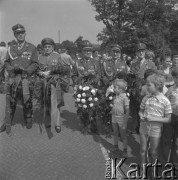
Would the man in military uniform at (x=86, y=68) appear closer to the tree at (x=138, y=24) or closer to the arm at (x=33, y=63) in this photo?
the arm at (x=33, y=63)

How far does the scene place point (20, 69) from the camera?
19.2ft

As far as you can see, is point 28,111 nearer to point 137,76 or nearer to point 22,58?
point 22,58

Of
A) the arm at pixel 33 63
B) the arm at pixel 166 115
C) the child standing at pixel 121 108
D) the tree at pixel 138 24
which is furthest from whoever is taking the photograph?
the tree at pixel 138 24

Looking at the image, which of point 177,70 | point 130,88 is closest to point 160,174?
point 177,70

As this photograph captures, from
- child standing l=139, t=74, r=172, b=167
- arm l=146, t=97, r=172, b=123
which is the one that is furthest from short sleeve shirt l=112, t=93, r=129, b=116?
arm l=146, t=97, r=172, b=123

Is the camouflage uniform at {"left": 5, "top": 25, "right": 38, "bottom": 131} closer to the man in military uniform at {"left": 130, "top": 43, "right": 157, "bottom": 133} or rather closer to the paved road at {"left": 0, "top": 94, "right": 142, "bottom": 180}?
the paved road at {"left": 0, "top": 94, "right": 142, "bottom": 180}

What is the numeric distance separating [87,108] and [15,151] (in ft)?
5.81

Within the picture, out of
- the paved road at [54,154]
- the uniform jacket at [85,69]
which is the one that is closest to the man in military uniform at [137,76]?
the paved road at [54,154]

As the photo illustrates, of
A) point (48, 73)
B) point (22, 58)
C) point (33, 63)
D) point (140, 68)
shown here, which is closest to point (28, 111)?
point (48, 73)

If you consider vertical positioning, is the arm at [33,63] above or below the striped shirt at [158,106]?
above

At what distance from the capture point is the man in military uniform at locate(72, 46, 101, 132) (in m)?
5.88

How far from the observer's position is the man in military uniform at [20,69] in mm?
5879

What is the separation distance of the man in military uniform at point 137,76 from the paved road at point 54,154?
0.58 meters

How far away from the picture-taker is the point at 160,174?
422cm
